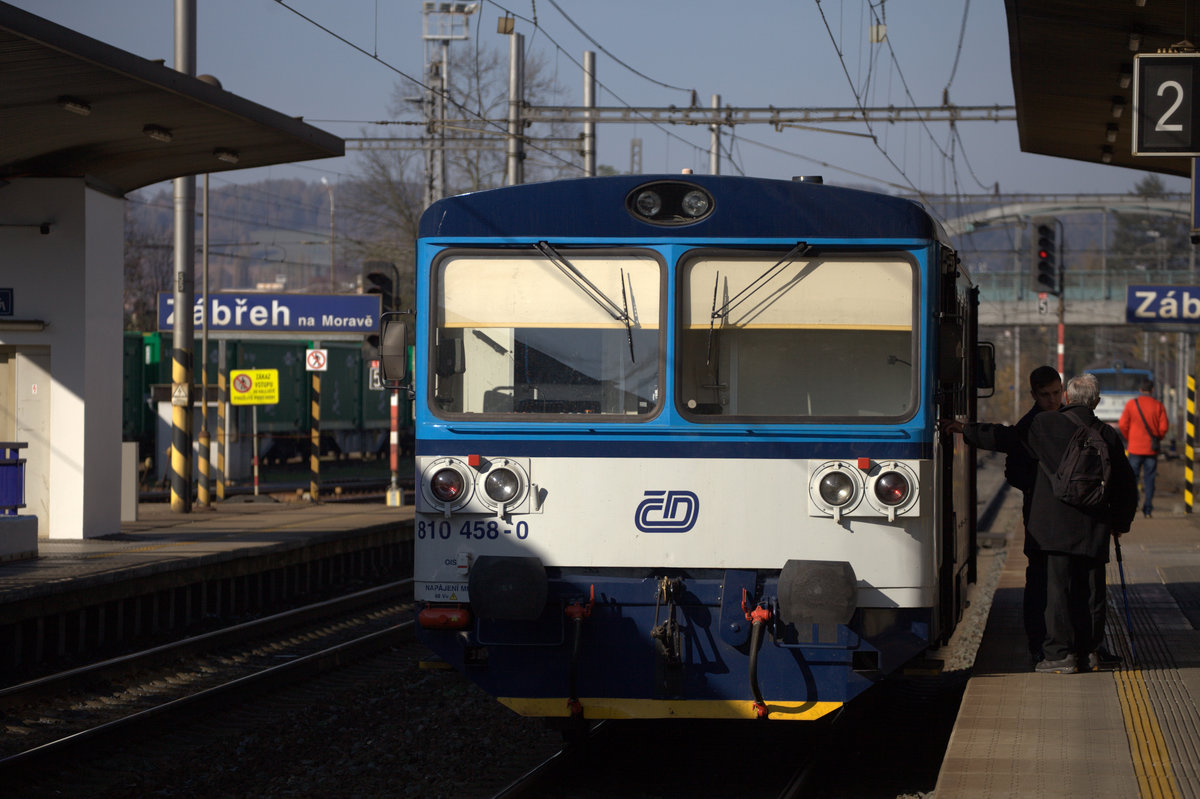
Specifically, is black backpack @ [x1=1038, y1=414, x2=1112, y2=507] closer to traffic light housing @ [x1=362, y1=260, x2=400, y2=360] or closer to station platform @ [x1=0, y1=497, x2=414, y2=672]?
station platform @ [x1=0, y1=497, x2=414, y2=672]

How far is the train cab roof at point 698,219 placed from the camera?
650 cm

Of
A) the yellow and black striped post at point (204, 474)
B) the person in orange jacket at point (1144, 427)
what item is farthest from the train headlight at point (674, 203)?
the yellow and black striped post at point (204, 474)

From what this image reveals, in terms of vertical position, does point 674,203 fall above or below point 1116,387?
above

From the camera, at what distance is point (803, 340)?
6.52 metres

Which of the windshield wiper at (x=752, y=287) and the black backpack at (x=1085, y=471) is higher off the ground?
the windshield wiper at (x=752, y=287)

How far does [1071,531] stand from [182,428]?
1269 cm

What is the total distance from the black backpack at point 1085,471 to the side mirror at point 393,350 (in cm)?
354

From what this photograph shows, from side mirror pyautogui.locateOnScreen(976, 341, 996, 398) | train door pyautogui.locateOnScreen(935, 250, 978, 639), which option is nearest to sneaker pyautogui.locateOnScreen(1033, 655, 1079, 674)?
train door pyautogui.locateOnScreen(935, 250, 978, 639)

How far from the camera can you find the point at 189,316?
17859 millimetres

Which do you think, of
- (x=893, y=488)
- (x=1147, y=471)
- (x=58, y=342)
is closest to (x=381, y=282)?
(x=58, y=342)

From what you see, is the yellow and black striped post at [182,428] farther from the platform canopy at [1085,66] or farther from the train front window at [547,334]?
the train front window at [547,334]

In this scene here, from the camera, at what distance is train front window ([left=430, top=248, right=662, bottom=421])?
6.56m

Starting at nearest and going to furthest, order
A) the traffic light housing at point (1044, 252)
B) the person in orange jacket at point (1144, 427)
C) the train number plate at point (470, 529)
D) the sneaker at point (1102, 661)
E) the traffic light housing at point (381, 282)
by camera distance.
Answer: the train number plate at point (470, 529) < the sneaker at point (1102, 661) < the person in orange jacket at point (1144, 427) < the traffic light housing at point (381, 282) < the traffic light housing at point (1044, 252)

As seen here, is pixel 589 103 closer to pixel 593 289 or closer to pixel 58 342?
pixel 58 342
